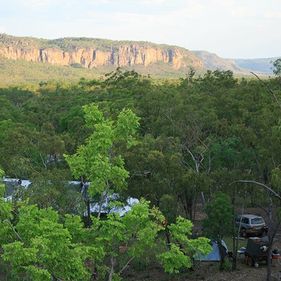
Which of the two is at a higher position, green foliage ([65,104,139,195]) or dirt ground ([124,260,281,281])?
green foliage ([65,104,139,195])

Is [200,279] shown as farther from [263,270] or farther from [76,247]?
[76,247]

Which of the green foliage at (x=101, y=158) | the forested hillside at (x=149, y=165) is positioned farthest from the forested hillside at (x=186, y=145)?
the green foliage at (x=101, y=158)

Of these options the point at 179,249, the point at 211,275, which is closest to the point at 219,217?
the point at 211,275

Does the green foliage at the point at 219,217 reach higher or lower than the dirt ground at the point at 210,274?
higher

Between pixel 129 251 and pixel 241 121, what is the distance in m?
13.5

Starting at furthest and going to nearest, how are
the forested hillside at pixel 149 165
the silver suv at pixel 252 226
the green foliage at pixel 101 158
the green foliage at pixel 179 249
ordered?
1. the silver suv at pixel 252 226
2. the green foliage at pixel 101 158
3. the forested hillside at pixel 149 165
4. the green foliage at pixel 179 249

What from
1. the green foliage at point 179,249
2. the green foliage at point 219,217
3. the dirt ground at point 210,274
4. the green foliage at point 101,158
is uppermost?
the green foliage at point 101,158

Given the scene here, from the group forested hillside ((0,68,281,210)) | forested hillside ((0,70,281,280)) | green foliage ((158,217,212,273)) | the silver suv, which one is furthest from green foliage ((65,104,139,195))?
the silver suv

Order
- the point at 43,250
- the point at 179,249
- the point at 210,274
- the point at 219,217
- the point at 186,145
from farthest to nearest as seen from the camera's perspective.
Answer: the point at 186,145, the point at 210,274, the point at 219,217, the point at 179,249, the point at 43,250

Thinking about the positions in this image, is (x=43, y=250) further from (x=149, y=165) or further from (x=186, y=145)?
(x=186, y=145)

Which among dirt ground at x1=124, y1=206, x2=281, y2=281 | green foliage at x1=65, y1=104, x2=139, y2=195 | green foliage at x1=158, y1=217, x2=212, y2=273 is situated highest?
green foliage at x1=65, y1=104, x2=139, y2=195

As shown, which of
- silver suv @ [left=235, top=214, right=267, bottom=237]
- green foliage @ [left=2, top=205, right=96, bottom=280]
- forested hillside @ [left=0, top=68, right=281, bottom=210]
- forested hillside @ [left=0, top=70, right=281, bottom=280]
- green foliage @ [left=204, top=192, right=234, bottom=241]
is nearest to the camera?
green foliage @ [left=2, top=205, right=96, bottom=280]

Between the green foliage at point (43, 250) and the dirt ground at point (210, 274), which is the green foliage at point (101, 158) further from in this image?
the dirt ground at point (210, 274)

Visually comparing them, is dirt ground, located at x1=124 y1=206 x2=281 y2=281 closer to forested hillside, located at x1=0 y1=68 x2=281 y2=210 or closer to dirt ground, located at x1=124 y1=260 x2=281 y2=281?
dirt ground, located at x1=124 y1=260 x2=281 y2=281
